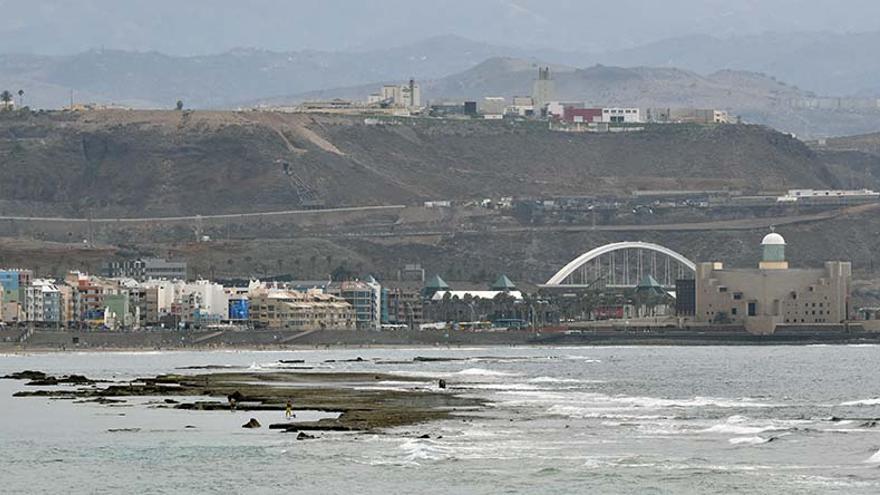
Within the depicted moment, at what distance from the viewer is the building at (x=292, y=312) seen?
7662 inches

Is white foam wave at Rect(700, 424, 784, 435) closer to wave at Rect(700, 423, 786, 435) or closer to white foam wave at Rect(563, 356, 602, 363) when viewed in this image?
wave at Rect(700, 423, 786, 435)

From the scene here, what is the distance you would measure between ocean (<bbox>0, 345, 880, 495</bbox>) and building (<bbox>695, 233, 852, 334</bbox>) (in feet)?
235

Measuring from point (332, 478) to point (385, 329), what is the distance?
4843 inches

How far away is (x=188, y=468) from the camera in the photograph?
241ft

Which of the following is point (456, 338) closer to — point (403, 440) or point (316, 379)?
point (316, 379)

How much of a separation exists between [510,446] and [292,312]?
116889 millimetres

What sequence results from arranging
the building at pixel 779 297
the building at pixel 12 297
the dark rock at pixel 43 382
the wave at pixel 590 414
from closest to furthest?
1. the wave at pixel 590 414
2. the dark rock at pixel 43 382
3. the building at pixel 12 297
4. the building at pixel 779 297

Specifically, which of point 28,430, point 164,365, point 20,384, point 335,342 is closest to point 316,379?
point 20,384

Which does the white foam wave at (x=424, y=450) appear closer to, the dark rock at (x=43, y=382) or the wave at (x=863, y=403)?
the wave at (x=863, y=403)

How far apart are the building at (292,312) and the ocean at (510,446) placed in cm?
7612

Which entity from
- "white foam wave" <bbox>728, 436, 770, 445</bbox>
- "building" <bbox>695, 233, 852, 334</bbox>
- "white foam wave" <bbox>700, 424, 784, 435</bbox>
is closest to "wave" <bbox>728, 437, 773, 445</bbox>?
"white foam wave" <bbox>728, 436, 770, 445</bbox>

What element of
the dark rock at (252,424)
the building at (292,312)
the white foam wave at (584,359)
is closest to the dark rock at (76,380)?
the dark rock at (252,424)

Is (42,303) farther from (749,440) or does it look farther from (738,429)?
(749,440)

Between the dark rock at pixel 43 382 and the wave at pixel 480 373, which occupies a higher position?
the wave at pixel 480 373
